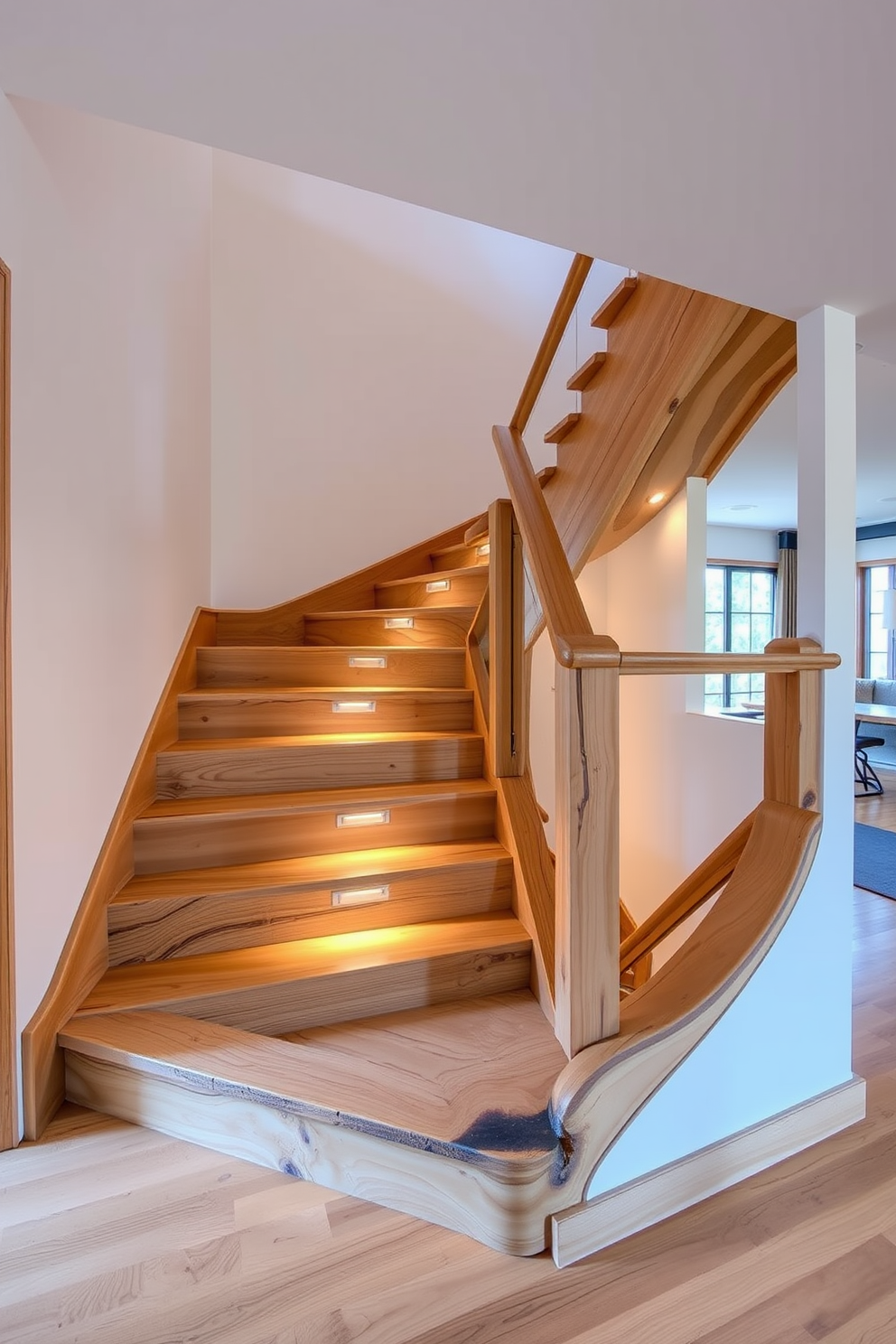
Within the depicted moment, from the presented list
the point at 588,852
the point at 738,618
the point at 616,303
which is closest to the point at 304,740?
the point at 588,852

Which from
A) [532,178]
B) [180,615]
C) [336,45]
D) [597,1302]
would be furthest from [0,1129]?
[532,178]

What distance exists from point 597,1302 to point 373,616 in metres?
2.32

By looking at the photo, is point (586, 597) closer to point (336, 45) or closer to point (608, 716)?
point (608, 716)

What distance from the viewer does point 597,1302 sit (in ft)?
3.63

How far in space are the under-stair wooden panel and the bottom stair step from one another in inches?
18.7

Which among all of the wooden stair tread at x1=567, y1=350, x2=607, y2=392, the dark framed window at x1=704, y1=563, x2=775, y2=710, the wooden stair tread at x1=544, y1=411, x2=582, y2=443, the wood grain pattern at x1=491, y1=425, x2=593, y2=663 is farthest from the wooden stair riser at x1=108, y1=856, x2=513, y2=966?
the dark framed window at x1=704, y1=563, x2=775, y2=710

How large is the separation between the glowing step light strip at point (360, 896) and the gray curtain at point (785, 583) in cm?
749

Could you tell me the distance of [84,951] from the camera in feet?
5.10

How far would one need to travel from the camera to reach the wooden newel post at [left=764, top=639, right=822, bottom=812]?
1491 millimetres

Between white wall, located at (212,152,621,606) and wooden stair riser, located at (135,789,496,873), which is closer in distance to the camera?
wooden stair riser, located at (135,789,496,873)

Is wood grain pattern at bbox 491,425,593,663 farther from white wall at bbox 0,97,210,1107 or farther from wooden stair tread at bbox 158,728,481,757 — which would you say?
white wall at bbox 0,97,210,1107

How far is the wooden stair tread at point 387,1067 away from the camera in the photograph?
1.23 metres

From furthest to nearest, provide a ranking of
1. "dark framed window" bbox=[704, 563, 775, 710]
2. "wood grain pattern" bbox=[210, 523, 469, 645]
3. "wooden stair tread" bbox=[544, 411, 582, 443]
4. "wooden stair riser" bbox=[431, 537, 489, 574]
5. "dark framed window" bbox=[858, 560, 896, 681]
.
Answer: "dark framed window" bbox=[704, 563, 775, 710], "dark framed window" bbox=[858, 560, 896, 681], "wooden stair riser" bbox=[431, 537, 489, 574], "wood grain pattern" bbox=[210, 523, 469, 645], "wooden stair tread" bbox=[544, 411, 582, 443]

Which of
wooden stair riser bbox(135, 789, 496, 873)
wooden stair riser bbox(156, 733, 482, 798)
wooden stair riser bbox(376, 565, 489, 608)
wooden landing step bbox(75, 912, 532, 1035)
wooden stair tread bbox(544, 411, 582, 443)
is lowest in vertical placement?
wooden landing step bbox(75, 912, 532, 1035)
